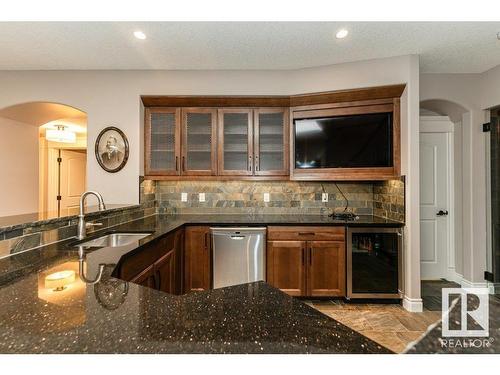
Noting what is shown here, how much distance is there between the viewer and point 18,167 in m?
3.77

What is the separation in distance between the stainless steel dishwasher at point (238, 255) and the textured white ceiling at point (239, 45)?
1.83 meters

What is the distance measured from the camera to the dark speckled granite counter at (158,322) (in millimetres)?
597

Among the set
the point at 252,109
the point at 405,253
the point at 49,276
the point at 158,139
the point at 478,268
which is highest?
the point at 252,109

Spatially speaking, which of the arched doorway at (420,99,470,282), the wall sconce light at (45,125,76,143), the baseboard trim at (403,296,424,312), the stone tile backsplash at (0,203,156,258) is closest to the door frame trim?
the arched doorway at (420,99,470,282)

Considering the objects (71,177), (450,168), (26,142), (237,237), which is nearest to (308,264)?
(237,237)

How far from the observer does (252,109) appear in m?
3.26

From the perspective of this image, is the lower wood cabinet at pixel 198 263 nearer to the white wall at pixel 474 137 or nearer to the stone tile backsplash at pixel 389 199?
the stone tile backsplash at pixel 389 199

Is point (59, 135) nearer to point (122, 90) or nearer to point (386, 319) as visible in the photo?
point (122, 90)

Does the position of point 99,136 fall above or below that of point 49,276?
above

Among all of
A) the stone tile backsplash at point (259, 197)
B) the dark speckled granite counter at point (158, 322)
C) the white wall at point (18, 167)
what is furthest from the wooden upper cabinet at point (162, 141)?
the dark speckled granite counter at point (158, 322)
